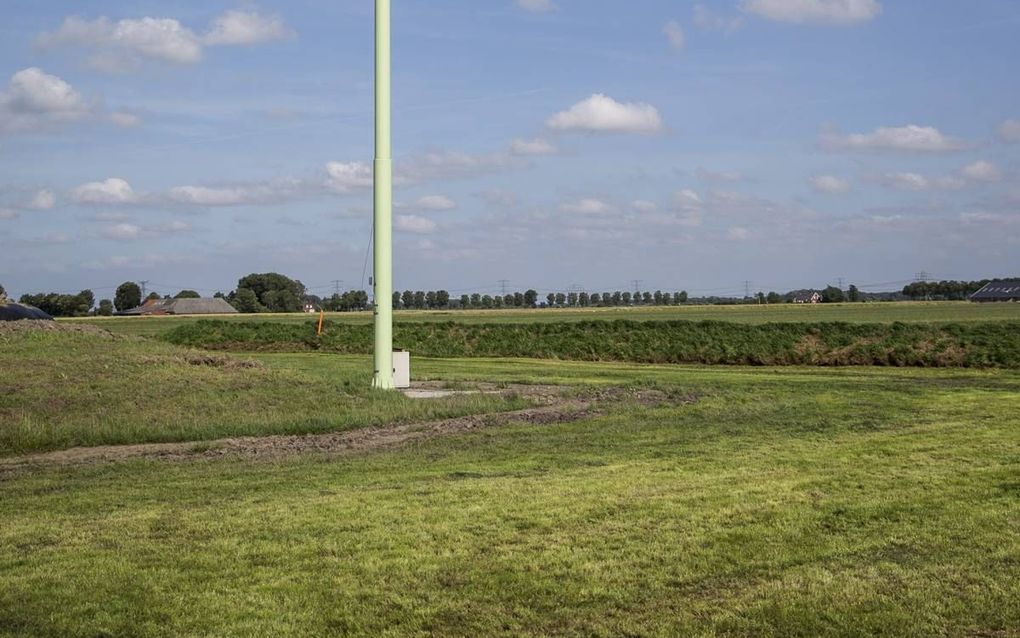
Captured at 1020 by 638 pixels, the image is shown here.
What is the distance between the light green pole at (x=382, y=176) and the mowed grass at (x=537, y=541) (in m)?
8.30

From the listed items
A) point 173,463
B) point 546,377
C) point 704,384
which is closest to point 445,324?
point 546,377

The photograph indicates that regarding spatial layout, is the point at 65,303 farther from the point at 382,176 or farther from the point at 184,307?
the point at 382,176

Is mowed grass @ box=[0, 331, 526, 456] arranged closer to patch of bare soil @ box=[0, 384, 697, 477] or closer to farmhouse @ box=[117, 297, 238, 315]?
patch of bare soil @ box=[0, 384, 697, 477]

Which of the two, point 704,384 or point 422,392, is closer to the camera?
point 422,392

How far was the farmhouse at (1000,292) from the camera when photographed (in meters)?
132

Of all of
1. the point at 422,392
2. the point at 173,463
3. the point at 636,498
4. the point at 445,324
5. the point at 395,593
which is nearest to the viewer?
the point at 395,593

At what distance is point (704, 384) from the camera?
26453 mm

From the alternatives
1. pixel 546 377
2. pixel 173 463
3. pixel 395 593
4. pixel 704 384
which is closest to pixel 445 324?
pixel 546 377

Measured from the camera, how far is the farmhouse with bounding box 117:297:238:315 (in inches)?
4798

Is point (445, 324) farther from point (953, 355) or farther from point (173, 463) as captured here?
point (173, 463)

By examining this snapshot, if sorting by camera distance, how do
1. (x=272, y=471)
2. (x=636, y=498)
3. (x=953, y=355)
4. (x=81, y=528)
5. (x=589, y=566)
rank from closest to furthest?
(x=589, y=566), (x=81, y=528), (x=636, y=498), (x=272, y=471), (x=953, y=355)

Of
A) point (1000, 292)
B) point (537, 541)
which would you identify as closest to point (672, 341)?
point (537, 541)

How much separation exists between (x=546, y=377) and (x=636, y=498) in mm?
19814

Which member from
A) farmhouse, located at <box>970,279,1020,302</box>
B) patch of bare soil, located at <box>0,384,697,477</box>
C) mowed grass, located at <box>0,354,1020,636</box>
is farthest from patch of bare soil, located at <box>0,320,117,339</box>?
farmhouse, located at <box>970,279,1020,302</box>
